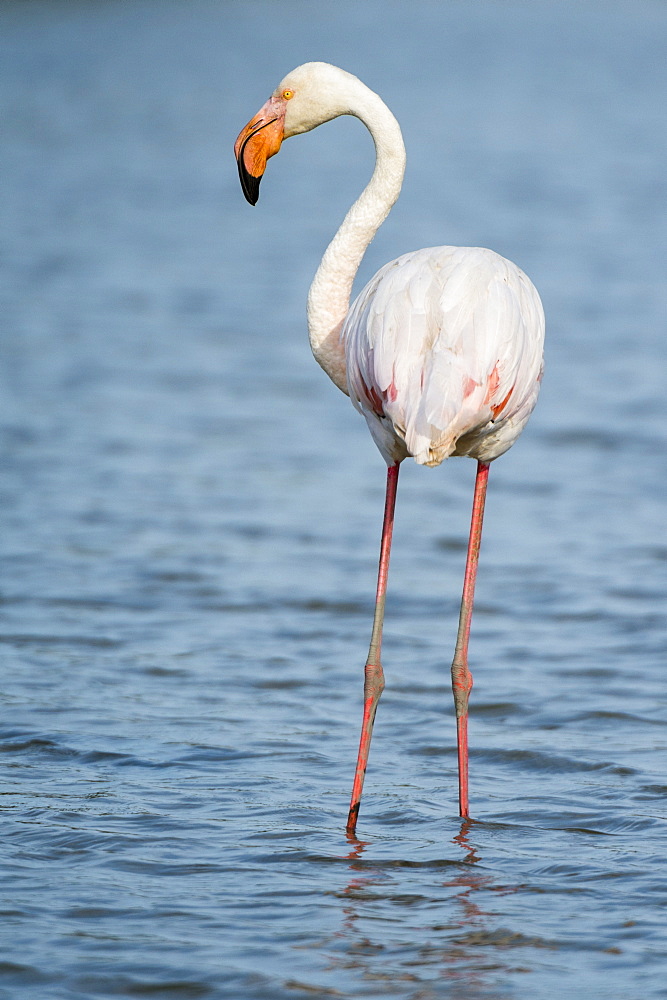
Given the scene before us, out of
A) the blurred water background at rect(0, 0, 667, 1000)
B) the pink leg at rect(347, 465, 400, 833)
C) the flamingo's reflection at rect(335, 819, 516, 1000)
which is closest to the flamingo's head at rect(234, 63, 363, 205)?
the pink leg at rect(347, 465, 400, 833)

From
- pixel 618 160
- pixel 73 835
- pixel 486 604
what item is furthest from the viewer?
pixel 618 160

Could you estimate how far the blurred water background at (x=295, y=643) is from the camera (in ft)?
13.5

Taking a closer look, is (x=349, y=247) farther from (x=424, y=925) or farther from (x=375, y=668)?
(x=424, y=925)

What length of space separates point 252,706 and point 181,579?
1.97 m

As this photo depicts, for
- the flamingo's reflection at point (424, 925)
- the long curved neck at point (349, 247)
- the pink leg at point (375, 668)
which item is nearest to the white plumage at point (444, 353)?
the pink leg at point (375, 668)

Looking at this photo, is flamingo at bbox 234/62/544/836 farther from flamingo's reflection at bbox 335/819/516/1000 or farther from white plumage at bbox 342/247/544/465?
flamingo's reflection at bbox 335/819/516/1000

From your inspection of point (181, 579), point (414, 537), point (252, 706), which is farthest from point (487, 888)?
point (414, 537)

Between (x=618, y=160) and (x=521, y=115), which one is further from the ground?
(x=521, y=115)

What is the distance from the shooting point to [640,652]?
6.97 m

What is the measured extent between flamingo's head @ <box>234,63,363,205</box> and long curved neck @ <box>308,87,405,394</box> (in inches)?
4.2

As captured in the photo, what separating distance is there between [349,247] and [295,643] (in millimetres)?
2453

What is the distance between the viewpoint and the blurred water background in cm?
412

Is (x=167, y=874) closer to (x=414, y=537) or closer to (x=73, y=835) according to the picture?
(x=73, y=835)

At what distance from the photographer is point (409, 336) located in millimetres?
4656
